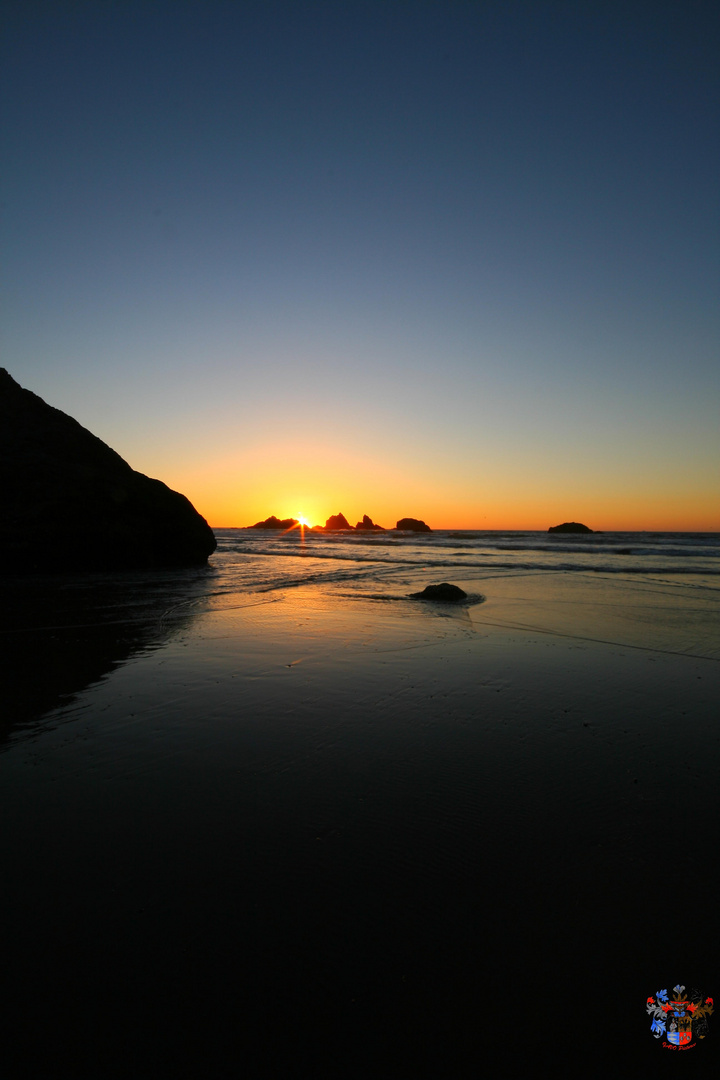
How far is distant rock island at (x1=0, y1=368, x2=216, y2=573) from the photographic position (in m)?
14.9

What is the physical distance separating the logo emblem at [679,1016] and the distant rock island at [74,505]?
17.1m

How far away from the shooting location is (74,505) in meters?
15.9

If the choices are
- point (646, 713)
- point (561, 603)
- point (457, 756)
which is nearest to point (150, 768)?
point (457, 756)

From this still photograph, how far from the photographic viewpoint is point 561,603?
36.2 ft

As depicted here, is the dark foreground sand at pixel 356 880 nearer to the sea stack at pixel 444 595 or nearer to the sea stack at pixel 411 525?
the sea stack at pixel 444 595

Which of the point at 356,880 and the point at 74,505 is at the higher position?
the point at 74,505

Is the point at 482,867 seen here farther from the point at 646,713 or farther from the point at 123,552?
the point at 123,552

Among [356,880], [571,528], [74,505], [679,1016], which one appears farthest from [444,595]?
[571,528]

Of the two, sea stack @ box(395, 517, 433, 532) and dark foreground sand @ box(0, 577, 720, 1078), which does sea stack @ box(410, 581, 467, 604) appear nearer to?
dark foreground sand @ box(0, 577, 720, 1078)

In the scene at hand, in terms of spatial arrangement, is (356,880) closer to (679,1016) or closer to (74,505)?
(679,1016)

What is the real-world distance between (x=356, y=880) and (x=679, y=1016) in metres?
1.27

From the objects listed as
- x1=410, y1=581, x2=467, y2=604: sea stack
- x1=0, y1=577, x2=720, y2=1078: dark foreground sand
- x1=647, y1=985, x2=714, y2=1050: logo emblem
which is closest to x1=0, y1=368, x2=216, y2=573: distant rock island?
x1=410, y1=581, x2=467, y2=604: sea stack

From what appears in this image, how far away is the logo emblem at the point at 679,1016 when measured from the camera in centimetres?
160

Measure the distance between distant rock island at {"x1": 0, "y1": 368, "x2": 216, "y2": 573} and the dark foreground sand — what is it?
12651 millimetres
